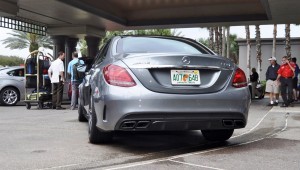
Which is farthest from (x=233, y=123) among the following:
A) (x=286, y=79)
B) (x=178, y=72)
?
(x=286, y=79)

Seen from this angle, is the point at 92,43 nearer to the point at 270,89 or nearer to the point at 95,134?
the point at 270,89

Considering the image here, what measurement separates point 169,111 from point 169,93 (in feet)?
0.72

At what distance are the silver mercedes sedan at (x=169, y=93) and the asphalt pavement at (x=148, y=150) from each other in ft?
1.25

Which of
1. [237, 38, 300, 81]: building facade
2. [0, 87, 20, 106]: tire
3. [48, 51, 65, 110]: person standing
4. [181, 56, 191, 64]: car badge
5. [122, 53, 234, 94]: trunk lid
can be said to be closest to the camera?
[122, 53, 234, 94]: trunk lid

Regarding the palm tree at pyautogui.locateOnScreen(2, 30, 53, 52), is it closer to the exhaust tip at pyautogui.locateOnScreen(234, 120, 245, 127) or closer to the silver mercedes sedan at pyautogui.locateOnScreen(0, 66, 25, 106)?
the silver mercedes sedan at pyautogui.locateOnScreen(0, 66, 25, 106)

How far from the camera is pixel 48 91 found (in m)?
13.6

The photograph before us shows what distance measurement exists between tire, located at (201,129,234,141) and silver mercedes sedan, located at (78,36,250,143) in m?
0.73

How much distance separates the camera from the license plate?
208 inches

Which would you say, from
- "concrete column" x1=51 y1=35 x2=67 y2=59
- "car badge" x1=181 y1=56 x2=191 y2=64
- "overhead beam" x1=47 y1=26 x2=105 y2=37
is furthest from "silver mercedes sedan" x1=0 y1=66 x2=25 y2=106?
"car badge" x1=181 y1=56 x2=191 y2=64

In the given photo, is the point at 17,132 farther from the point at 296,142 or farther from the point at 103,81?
the point at 296,142

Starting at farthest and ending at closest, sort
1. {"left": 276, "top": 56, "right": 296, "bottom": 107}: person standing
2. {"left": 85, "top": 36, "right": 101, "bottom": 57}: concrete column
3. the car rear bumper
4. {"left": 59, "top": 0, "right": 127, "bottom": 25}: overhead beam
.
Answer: {"left": 85, "top": 36, "right": 101, "bottom": 57}: concrete column
{"left": 59, "top": 0, "right": 127, "bottom": 25}: overhead beam
{"left": 276, "top": 56, "right": 296, "bottom": 107}: person standing
the car rear bumper

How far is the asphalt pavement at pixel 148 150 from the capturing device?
16.0 feet

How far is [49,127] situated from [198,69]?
3.84 meters

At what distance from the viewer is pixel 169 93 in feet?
16.9
